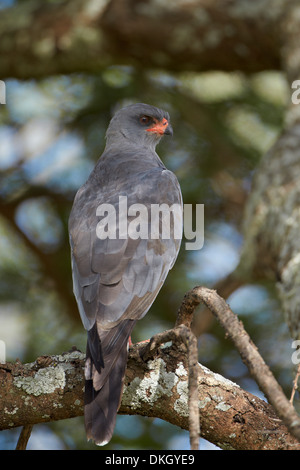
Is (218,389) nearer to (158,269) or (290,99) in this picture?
(158,269)

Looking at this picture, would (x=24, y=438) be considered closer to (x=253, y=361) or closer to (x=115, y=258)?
(x=115, y=258)

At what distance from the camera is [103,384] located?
8.48ft

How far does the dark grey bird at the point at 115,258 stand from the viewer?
A: 260cm

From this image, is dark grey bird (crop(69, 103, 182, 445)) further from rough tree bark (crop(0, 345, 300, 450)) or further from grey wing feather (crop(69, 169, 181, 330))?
rough tree bark (crop(0, 345, 300, 450))

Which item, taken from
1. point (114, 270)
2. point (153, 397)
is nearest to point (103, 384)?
point (153, 397)

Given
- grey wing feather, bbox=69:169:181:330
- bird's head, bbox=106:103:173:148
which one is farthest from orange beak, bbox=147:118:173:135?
grey wing feather, bbox=69:169:181:330

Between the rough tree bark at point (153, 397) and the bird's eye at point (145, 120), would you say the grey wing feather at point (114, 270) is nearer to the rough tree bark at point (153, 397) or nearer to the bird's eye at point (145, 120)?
the rough tree bark at point (153, 397)

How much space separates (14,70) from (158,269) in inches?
141

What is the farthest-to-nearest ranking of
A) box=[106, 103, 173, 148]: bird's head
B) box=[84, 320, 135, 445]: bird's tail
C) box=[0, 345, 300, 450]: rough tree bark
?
box=[106, 103, 173, 148]: bird's head
box=[0, 345, 300, 450]: rough tree bark
box=[84, 320, 135, 445]: bird's tail

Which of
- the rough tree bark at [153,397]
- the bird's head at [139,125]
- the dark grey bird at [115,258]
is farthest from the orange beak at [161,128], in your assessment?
the rough tree bark at [153,397]

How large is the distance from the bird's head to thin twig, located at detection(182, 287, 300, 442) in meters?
2.29

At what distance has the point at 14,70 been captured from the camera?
614 cm

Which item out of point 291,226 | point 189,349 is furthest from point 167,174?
point 189,349

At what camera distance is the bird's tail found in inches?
99.5
